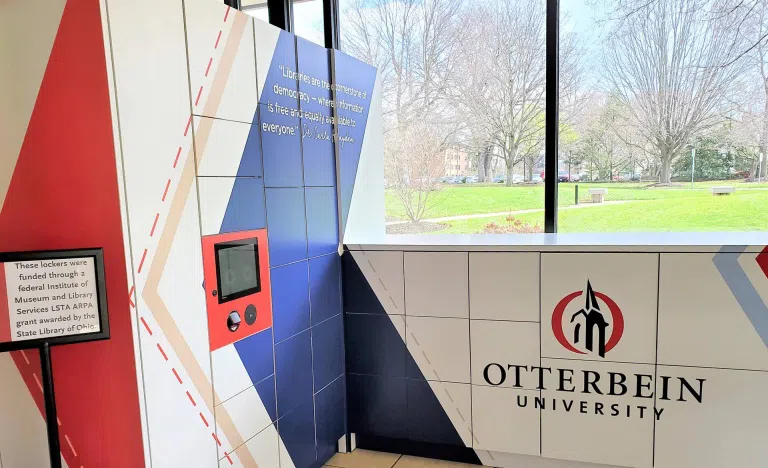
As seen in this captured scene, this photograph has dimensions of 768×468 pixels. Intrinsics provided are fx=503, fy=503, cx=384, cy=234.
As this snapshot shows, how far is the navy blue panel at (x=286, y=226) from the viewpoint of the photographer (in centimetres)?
217

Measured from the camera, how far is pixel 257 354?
2.07 meters

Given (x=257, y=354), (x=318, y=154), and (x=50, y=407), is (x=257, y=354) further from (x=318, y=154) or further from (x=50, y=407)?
(x=318, y=154)

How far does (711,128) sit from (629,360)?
124 centimetres

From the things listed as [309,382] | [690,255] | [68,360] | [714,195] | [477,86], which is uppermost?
[477,86]

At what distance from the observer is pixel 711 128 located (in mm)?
2521

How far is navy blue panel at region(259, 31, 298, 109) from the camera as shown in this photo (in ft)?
7.11

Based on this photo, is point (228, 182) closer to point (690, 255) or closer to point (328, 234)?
point (328, 234)

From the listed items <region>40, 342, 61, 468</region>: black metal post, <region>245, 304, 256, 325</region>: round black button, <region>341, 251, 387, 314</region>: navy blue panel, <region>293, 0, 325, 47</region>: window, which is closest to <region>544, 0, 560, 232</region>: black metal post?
<region>341, 251, 387, 314</region>: navy blue panel

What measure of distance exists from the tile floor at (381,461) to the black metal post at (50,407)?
4.99ft

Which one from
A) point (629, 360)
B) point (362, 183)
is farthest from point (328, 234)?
point (629, 360)

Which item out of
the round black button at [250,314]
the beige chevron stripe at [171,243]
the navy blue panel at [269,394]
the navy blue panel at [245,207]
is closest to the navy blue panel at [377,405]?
the navy blue panel at [269,394]

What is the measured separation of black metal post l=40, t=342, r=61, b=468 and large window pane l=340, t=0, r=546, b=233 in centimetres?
213

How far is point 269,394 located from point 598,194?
1982mm

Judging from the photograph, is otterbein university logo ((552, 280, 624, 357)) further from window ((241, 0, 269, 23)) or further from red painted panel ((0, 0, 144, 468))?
window ((241, 0, 269, 23))
